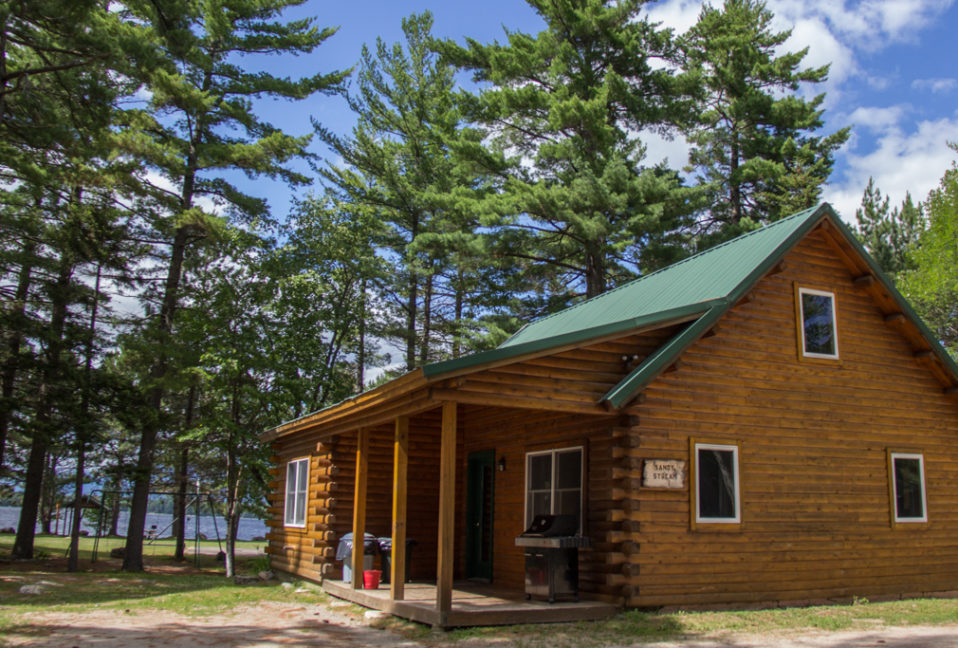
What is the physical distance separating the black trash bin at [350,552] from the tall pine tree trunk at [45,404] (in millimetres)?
9546

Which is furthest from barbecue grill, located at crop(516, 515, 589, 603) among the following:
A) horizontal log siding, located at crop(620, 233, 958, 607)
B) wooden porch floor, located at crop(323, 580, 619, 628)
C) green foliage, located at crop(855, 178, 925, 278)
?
green foliage, located at crop(855, 178, 925, 278)

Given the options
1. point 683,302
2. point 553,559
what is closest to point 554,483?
point 553,559

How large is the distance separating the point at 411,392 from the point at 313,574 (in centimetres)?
616

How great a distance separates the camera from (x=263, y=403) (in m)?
18.0

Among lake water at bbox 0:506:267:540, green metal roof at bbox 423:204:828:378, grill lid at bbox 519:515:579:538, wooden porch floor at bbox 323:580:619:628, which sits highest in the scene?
green metal roof at bbox 423:204:828:378

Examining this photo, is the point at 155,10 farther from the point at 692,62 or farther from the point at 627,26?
the point at 692,62

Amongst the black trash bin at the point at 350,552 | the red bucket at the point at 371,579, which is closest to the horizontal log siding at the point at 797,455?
the red bucket at the point at 371,579

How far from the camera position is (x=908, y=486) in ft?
38.9

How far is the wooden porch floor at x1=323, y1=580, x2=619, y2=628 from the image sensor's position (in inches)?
337

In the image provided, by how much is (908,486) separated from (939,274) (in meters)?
18.8

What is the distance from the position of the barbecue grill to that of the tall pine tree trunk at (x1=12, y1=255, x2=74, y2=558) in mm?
13631

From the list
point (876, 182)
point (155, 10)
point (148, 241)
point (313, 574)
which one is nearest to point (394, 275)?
point (148, 241)

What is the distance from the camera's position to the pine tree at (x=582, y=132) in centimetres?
2194

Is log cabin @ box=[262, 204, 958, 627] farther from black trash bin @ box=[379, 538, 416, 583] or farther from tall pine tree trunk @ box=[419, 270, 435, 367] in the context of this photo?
tall pine tree trunk @ box=[419, 270, 435, 367]
